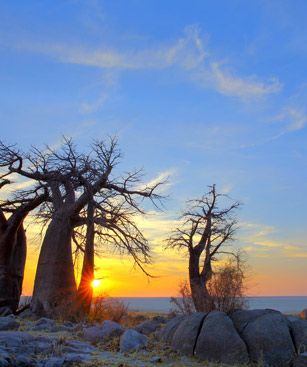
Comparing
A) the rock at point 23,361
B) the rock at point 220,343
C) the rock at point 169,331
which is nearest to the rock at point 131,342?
the rock at point 169,331

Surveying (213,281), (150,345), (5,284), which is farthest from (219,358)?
(5,284)

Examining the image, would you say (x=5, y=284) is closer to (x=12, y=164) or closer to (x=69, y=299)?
(x=69, y=299)

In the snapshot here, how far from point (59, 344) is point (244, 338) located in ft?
9.45

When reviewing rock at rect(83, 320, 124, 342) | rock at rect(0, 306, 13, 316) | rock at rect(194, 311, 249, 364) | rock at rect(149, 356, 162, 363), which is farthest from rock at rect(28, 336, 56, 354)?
rock at rect(0, 306, 13, 316)

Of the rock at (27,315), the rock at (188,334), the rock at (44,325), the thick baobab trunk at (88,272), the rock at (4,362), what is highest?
the thick baobab trunk at (88,272)

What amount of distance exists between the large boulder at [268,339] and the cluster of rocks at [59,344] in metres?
1.80

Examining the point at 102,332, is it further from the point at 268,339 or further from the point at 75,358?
the point at 268,339

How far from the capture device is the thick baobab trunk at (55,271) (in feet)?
47.4

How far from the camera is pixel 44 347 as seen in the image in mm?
7820

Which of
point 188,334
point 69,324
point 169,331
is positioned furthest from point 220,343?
point 69,324

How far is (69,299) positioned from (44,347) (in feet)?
21.3

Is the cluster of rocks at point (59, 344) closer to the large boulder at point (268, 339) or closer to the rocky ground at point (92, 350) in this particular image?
the rocky ground at point (92, 350)

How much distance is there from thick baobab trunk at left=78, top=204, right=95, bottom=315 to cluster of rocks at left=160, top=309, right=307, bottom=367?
596 centimetres

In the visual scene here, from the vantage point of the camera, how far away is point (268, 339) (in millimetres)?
7750
